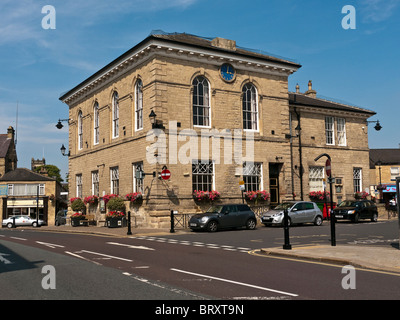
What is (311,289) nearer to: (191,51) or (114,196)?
(191,51)

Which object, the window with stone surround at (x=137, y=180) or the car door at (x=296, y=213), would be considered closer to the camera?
the car door at (x=296, y=213)

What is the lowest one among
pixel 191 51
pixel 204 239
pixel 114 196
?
pixel 204 239

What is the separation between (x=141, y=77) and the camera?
26.2 meters

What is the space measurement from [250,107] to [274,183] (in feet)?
18.3

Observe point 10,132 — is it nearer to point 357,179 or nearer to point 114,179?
point 114,179

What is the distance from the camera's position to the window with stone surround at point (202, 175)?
83.6 ft

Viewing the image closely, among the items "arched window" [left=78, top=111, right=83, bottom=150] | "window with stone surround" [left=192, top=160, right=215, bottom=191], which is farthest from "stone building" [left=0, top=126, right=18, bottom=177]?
"window with stone surround" [left=192, top=160, right=215, bottom=191]

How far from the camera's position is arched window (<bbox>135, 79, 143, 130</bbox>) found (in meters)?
26.6

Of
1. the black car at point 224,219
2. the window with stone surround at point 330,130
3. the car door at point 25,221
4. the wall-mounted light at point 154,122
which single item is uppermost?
the window with stone surround at point 330,130

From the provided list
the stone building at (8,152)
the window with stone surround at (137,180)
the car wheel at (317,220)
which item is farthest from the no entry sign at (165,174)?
the stone building at (8,152)

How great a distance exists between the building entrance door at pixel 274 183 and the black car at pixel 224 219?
6951 millimetres

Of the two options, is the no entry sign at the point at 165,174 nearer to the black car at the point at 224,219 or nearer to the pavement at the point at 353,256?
the black car at the point at 224,219
